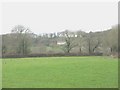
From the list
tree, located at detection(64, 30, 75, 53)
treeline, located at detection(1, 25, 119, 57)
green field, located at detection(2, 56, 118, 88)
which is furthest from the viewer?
tree, located at detection(64, 30, 75, 53)

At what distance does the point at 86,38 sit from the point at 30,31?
53.8ft

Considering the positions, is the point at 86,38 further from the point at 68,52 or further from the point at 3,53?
the point at 3,53

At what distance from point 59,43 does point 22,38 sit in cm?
1413

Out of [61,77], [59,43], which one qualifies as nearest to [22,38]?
[59,43]

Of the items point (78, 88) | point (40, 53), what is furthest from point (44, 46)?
point (78, 88)

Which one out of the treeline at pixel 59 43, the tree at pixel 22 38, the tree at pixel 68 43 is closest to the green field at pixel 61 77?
the treeline at pixel 59 43

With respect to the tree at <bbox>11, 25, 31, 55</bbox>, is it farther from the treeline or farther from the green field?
the green field

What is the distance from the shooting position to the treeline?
68.2m

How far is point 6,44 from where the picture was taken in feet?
226

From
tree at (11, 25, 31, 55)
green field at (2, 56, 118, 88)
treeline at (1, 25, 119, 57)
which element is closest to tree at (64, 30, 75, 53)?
treeline at (1, 25, 119, 57)

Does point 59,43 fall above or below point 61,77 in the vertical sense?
above

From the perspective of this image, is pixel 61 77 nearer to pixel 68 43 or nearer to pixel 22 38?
pixel 22 38

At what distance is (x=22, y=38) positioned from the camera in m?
72.4

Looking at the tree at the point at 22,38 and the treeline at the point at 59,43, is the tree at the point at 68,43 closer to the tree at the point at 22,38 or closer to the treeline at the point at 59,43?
the treeline at the point at 59,43
